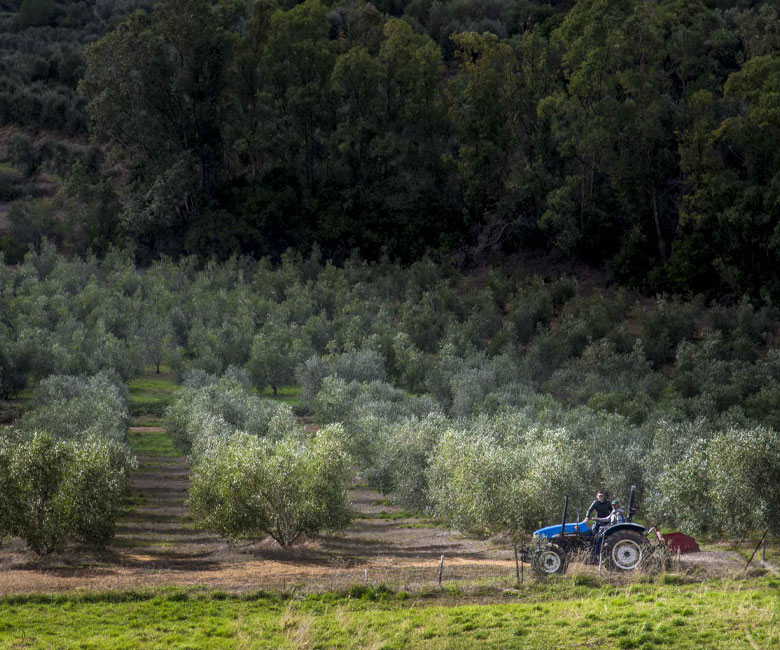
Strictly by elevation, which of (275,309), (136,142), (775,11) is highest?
(775,11)

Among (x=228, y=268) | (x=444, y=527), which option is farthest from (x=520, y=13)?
(x=444, y=527)

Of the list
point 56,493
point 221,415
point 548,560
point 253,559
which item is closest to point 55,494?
point 56,493

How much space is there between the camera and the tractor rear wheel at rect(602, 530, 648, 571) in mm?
28422

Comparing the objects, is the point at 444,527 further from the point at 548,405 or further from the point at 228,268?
the point at 228,268

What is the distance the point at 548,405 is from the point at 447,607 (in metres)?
31.5

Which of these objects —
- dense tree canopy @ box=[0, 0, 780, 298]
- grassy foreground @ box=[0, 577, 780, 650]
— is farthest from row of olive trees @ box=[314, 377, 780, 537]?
dense tree canopy @ box=[0, 0, 780, 298]

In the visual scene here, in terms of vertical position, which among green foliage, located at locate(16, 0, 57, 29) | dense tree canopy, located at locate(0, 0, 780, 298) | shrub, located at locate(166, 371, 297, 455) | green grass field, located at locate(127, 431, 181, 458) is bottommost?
green grass field, located at locate(127, 431, 181, 458)

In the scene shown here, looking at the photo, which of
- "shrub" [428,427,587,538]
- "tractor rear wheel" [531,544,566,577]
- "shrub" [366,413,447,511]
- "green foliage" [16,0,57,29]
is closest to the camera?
"tractor rear wheel" [531,544,566,577]

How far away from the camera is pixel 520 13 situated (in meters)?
130

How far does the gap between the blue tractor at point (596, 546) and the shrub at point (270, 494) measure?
10477 mm

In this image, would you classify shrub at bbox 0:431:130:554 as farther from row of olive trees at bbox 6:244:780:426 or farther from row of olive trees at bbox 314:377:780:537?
row of olive trees at bbox 6:244:780:426

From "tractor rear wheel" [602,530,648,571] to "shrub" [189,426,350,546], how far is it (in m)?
12.5

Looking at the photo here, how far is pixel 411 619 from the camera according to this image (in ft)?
88.8

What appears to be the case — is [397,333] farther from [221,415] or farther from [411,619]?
[411,619]
